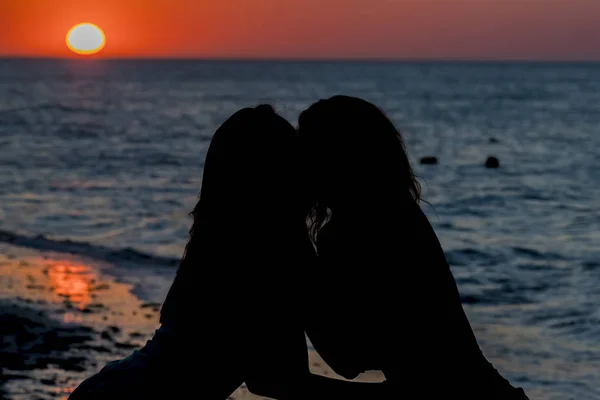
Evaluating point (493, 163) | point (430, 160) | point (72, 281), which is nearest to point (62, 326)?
point (72, 281)

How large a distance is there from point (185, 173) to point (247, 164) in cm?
2351

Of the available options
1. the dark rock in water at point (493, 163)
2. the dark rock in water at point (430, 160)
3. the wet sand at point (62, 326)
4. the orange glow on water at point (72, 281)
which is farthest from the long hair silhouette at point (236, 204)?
the dark rock in water at point (430, 160)

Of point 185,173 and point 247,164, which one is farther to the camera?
point 185,173

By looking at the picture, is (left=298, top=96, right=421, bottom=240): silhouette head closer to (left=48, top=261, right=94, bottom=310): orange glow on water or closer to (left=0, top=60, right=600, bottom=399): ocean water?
(left=0, top=60, right=600, bottom=399): ocean water

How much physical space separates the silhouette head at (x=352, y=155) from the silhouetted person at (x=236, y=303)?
0.70 feet

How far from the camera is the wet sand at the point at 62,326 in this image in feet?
23.5

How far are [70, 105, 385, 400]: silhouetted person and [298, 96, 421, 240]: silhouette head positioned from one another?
21 cm

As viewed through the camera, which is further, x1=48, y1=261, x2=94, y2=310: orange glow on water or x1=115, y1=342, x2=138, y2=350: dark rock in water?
x1=48, y1=261, x2=94, y2=310: orange glow on water

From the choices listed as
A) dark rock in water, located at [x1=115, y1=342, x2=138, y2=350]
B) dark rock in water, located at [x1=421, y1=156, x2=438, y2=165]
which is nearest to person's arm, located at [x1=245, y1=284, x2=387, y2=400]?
dark rock in water, located at [x1=115, y1=342, x2=138, y2=350]

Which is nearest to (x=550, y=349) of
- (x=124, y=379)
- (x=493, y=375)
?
(x=493, y=375)

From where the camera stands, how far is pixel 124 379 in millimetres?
3225

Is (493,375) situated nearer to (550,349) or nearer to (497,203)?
(550,349)

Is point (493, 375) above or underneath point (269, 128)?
underneath

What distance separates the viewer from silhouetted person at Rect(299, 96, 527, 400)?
3.36 m
